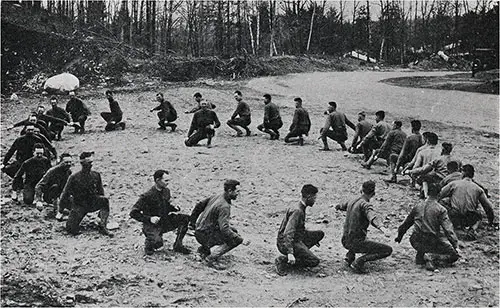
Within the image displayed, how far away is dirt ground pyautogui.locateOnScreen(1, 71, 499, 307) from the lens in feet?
22.7

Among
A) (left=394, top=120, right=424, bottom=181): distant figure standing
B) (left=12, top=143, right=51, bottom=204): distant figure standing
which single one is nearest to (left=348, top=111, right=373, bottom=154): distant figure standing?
(left=394, top=120, right=424, bottom=181): distant figure standing

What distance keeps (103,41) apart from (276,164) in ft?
72.7

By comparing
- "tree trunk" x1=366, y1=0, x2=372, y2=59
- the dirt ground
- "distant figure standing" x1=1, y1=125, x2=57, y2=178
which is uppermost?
"tree trunk" x1=366, y1=0, x2=372, y2=59

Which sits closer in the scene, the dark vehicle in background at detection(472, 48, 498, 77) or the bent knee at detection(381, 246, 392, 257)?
the bent knee at detection(381, 246, 392, 257)

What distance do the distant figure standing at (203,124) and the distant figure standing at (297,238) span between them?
7.48m

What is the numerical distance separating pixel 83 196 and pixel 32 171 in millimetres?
1918

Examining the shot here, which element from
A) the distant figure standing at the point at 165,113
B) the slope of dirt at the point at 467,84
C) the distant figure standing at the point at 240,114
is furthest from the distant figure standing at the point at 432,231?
the slope of dirt at the point at 467,84

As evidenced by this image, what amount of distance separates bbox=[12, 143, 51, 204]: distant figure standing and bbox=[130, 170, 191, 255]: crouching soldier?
3081 mm

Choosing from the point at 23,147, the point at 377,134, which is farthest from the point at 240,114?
the point at 23,147

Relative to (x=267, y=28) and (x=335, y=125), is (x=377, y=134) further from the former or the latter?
(x=267, y=28)

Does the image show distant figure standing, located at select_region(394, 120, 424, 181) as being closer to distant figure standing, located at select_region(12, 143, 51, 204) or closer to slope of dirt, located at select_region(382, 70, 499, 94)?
distant figure standing, located at select_region(12, 143, 51, 204)

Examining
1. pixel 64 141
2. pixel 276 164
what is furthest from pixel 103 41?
pixel 276 164

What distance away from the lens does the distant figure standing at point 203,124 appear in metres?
14.8

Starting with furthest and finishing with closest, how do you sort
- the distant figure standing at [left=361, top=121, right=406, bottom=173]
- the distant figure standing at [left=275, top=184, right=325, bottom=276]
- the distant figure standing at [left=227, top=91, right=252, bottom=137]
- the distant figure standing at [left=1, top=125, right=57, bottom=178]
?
Answer: the distant figure standing at [left=227, top=91, right=252, bottom=137]
the distant figure standing at [left=361, top=121, right=406, bottom=173]
the distant figure standing at [left=1, top=125, right=57, bottom=178]
the distant figure standing at [left=275, top=184, right=325, bottom=276]
